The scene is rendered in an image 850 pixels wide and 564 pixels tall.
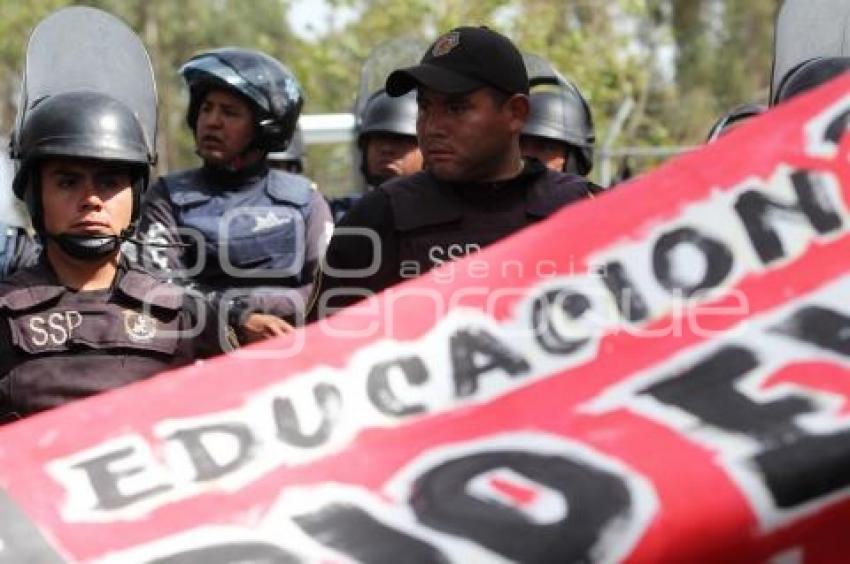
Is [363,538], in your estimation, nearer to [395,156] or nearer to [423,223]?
[423,223]

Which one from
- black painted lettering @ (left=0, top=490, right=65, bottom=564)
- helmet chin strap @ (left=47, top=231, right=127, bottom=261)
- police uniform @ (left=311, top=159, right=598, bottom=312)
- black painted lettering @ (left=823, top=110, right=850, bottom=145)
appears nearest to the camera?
black painted lettering @ (left=0, top=490, right=65, bottom=564)

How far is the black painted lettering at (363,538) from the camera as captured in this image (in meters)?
3.04

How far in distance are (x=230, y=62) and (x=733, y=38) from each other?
33168 millimetres

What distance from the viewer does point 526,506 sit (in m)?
3.09

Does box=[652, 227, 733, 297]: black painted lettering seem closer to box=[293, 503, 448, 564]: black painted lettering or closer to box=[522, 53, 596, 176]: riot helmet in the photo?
box=[293, 503, 448, 564]: black painted lettering

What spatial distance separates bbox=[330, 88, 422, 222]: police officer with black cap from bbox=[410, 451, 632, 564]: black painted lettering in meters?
4.96

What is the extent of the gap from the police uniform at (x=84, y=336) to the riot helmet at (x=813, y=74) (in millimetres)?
1619

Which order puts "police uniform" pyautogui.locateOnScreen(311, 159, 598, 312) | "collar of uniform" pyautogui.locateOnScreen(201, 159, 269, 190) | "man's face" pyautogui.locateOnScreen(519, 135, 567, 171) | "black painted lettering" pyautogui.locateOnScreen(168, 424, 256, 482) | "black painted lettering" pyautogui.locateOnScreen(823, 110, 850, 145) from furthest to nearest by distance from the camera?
1. "collar of uniform" pyautogui.locateOnScreen(201, 159, 269, 190)
2. "man's face" pyautogui.locateOnScreen(519, 135, 567, 171)
3. "police uniform" pyautogui.locateOnScreen(311, 159, 598, 312)
4. "black painted lettering" pyautogui.locateOnScreen(823, 110, 850, 145)
5. "black painted lettering" pyautogui.locateOnScreen(168, 424, 256, 482)

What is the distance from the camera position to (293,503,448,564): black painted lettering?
9.97 feet

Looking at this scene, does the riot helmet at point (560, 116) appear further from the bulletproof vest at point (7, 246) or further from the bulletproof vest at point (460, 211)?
the bulletproof vest at point (460, 211)

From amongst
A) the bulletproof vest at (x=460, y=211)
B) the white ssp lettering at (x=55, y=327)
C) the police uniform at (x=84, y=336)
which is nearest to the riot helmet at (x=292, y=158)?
the bulletproof vest at (x=460, y=211)

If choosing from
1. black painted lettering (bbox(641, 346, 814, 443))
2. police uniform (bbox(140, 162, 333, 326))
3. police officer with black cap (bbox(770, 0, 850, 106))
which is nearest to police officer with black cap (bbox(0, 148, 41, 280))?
police uniform (bbox(140, 162, 333, 326))

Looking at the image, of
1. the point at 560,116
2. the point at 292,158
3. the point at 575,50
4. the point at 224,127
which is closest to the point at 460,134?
the point at 560,116

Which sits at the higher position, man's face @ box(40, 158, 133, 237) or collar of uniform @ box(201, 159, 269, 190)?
man's face @ box(40, 158, 133, 237)
